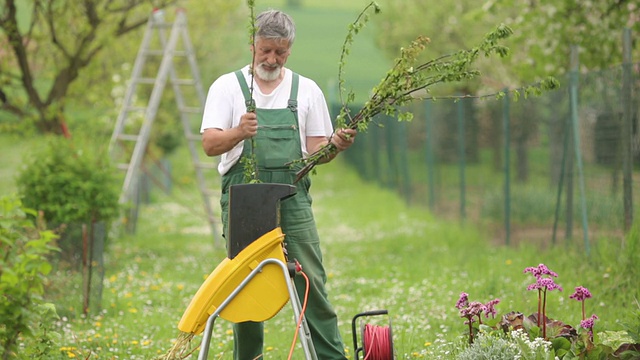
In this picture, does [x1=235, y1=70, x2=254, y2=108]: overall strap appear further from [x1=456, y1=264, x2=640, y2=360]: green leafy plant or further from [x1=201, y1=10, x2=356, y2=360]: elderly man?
[x1=456, y1=264, x2=640, y2=360]: green leafy plant

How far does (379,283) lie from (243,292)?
4.85m

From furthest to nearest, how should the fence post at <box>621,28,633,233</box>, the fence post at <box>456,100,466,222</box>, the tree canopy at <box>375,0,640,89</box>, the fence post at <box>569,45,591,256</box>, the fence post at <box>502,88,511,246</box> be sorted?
the fence post at <box>456,100,466,222</box> < the fence post at <box>502,88,511,246</box> < the tree canopy at <box>375,0,640,89</box> < the fence post at <box>569,45,591,256</box> < the fence post at <box>621,28,633,233</box>

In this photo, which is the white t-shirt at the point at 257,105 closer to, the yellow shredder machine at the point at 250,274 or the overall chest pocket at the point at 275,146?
the overall chest pocket at the point at 275,146

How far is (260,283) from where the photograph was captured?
4.34 meters

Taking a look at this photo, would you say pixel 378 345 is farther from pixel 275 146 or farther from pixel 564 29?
pixel 564 29

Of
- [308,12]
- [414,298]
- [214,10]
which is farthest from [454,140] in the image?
[308,12]

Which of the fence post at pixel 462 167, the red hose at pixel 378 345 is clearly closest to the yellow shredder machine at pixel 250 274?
the red hose at pixel 378 345

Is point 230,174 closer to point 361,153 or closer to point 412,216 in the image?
point 412,216

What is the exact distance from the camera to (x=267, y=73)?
4926mm

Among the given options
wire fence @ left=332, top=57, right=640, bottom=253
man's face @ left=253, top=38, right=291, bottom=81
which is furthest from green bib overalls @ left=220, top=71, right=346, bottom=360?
wire fence @ left=332, top=57, right=640, bottom=253

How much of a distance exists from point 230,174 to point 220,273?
2.78 ft

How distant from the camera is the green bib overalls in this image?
4945 millimetres

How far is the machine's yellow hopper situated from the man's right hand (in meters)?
0.52

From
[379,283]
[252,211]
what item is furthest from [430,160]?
[252,211]
